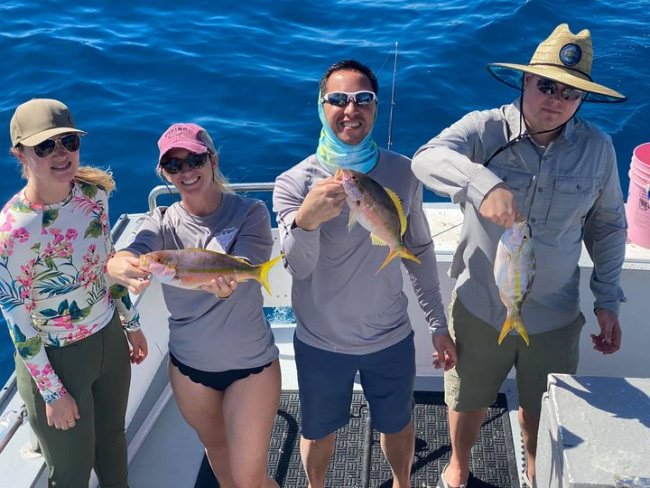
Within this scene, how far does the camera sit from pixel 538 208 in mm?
2912

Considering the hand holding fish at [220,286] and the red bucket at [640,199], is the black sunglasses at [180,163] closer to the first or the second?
the hand holding fish at [220,286]

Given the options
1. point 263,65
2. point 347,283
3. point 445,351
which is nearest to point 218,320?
point 347,283

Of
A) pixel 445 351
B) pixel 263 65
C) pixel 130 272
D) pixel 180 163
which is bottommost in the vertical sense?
pixel 263 65

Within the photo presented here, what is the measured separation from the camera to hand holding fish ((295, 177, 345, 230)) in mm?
2459

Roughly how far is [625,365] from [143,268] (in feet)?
10.5

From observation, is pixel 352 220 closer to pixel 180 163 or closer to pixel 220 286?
pixel 220 286

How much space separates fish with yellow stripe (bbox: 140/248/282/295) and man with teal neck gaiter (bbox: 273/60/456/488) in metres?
0.25

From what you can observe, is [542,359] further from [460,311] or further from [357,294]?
[357,294]

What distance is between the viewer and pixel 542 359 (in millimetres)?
3197

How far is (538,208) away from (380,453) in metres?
1.88

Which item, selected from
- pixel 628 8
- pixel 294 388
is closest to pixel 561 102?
pixel 294 388

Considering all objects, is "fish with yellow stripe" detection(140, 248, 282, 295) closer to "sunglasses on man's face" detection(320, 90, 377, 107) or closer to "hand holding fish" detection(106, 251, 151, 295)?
"hand holding fish" detection(106, 251, 151, 295)

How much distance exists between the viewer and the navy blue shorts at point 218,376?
120 inches

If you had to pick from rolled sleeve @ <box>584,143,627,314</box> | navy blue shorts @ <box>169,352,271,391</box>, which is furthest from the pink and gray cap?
rolled sleeve @ <box>584,143,627,314</box>
